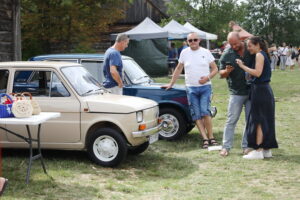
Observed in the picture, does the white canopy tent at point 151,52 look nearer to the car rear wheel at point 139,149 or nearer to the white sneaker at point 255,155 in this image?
the car rear wheel at point 139,149

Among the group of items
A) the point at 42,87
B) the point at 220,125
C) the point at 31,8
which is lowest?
the point at 220,125

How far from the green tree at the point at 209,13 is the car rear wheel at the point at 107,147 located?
4289 centimetres

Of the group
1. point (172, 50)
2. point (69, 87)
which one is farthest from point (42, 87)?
point (172, 50)

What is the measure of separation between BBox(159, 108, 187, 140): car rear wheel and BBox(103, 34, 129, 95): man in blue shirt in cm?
109

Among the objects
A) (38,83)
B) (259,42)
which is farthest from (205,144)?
(38,83)

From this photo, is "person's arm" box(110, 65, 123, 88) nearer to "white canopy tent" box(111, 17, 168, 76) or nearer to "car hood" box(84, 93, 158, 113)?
"car hood" box(84, 93, 158, 113)

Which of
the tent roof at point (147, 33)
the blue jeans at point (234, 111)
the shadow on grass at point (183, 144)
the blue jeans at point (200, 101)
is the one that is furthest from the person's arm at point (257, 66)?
the tent roof at point (147, 33)

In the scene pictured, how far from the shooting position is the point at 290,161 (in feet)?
25.0

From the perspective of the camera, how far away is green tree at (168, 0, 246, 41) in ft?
161

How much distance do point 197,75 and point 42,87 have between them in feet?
9.04

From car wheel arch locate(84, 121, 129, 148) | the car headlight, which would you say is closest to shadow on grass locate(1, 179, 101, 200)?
car wheel arch locate(84, 121, 129, 148)

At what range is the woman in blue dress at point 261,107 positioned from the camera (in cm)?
763

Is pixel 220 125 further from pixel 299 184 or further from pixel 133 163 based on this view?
pixel 299 184

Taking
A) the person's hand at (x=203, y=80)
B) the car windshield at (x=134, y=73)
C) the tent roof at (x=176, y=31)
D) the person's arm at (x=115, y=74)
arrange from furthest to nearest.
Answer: the tent roof at (x=176, y=31) → the car windshield at (x=134, y=73) → the person's hand at (x=203, y=80) → the person's arm at (x=115, y=74)
